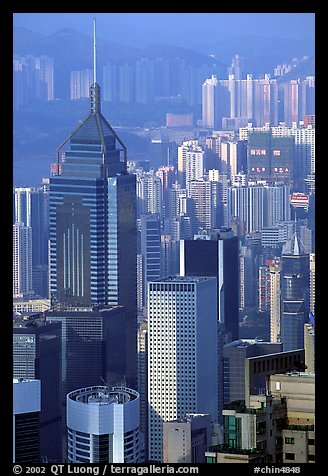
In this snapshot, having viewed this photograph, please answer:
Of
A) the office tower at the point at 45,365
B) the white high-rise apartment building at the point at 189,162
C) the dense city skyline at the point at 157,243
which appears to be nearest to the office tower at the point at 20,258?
the dense city skyline at the point at 157,243

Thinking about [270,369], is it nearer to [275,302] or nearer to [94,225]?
[275,302]

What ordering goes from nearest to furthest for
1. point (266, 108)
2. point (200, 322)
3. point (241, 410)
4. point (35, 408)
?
point (241, 410) < point (35, 408) < point (266, 108) < point (200, 322)

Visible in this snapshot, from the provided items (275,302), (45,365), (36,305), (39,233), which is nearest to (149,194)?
(39,233)

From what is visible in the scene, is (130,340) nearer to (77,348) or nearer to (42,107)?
(77,348)

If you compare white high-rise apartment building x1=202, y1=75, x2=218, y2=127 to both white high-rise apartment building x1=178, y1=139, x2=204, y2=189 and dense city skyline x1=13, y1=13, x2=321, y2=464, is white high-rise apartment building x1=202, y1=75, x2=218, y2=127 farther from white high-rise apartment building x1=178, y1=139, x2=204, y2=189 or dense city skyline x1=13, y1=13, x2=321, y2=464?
white high-rise apartment building x1=178, y1=139, x2=204, y2=189

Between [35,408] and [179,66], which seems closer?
[35,408]

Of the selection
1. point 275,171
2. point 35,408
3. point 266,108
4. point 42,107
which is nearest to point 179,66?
point 42,107

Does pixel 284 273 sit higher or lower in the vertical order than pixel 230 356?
higher

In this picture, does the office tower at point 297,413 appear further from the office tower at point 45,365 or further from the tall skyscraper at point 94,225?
the tall skyscraper at point 94,225
